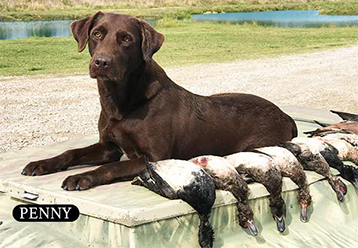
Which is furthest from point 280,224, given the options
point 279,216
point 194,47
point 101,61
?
point 194,47

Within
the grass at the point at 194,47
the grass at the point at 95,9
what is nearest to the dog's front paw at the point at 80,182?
the grass at the point at 194,47

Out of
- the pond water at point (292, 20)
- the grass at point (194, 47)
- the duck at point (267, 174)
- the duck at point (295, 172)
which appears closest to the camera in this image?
the duck at point (267, 174)

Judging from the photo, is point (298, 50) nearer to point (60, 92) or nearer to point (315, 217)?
point (60, 92)

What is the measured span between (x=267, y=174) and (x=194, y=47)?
15843mm

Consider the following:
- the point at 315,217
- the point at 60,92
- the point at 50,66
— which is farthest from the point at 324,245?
the point at 50,66

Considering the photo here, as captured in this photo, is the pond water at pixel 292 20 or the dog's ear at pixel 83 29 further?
the pond water at pixel 292 20

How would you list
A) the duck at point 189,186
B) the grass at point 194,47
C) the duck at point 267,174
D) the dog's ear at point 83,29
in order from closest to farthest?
the duck at point 189,186 < the duck at point 267,174 < the dog's ear at point 83,29 < the grass at point 194,47

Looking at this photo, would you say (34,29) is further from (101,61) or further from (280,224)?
(280,224)

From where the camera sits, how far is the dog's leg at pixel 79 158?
461 cm

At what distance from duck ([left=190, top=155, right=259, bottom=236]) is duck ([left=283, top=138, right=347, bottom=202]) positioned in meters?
0.71

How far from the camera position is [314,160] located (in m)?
4.75

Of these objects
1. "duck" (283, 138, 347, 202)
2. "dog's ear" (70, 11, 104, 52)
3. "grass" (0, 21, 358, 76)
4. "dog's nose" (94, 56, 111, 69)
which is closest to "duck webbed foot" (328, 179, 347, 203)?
"duck" (283, 138, 347, 202)

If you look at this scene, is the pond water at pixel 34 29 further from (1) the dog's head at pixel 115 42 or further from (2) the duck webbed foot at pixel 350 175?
(2) the duck webbed foot at pixel 350 175

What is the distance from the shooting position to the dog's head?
163 inches
